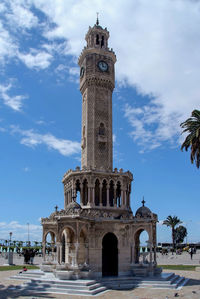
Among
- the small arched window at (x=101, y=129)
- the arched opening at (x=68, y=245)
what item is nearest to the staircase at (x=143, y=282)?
the arched opening at (x=68, y=245)

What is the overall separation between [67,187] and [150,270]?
44.9 feet

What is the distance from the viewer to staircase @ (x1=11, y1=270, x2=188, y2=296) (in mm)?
26295

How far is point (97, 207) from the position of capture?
117ft

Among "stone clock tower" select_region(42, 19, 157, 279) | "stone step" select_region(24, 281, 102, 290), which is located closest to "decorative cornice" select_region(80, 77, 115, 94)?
"stone clock tower" select_region(42, 19, 157, 279)

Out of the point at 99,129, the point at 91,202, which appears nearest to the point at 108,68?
the point at 99,129

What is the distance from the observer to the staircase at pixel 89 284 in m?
26.3

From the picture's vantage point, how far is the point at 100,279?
1208 inches

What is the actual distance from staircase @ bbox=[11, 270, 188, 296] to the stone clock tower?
1.32m

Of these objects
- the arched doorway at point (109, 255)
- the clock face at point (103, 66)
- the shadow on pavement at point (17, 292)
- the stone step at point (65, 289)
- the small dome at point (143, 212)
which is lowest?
the shadow on pavement at point (17, 292)

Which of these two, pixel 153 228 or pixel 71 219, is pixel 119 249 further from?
pixel 71 219

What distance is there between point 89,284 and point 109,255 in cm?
890

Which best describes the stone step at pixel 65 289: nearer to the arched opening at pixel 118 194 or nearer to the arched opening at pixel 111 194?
the arched opening at pixel 111 194

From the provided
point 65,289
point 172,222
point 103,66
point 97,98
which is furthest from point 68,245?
point 172,222

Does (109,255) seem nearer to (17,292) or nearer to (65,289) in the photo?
(65,289)
